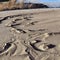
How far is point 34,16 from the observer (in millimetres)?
6980

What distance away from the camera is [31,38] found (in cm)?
461

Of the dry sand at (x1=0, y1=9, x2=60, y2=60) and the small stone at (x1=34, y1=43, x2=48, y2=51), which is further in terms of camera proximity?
the small stone at (x1=34, y1=43, x2=48, y2=51)

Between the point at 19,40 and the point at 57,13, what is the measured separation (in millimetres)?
2870

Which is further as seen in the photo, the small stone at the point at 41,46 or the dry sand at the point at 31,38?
the small stone at the point at 41,46

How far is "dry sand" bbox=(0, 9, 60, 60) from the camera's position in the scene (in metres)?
3.69

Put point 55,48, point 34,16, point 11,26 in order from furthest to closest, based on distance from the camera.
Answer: point 34,16 → point 11,26 → point 55,48

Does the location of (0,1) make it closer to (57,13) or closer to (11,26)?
(57,13)

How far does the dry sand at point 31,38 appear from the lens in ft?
12.1

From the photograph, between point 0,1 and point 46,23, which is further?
point 0,1

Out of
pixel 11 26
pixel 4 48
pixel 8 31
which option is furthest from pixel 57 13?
pixel 4 48

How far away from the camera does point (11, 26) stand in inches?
233

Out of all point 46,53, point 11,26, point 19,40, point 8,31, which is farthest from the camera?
point 11,26

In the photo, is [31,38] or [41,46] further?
[31,38]

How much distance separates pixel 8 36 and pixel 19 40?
466mm
